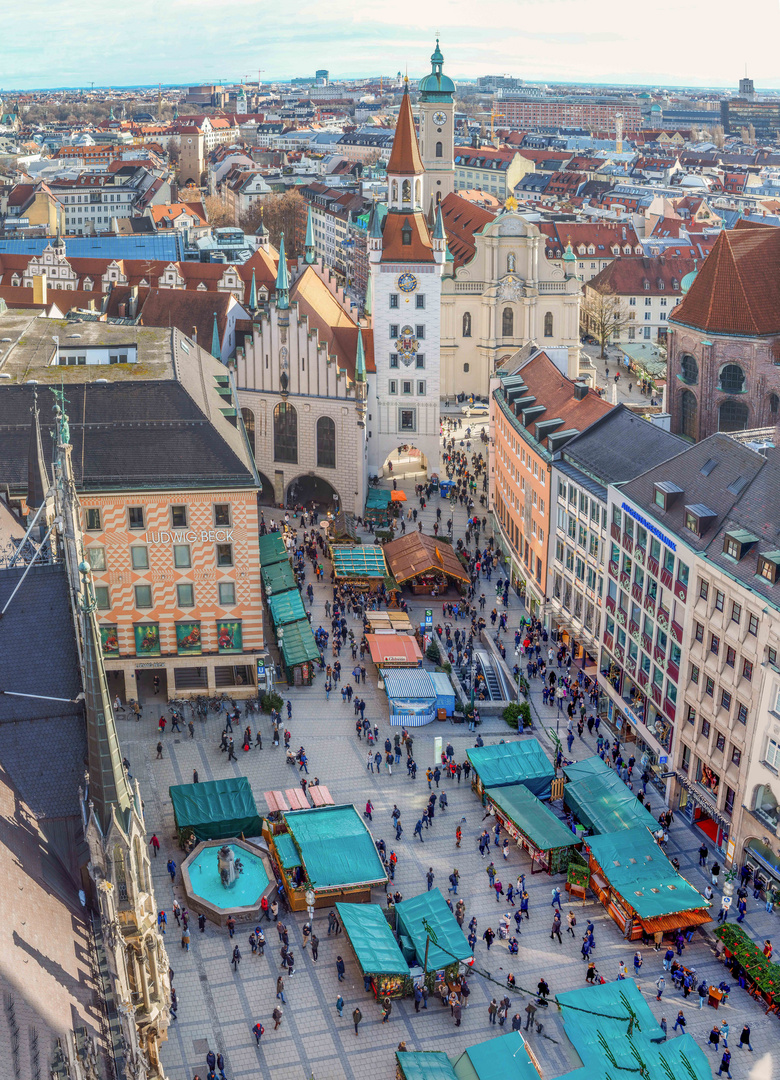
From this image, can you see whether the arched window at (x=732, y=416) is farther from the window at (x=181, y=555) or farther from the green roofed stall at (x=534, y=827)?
the window at (x=181, y=555)

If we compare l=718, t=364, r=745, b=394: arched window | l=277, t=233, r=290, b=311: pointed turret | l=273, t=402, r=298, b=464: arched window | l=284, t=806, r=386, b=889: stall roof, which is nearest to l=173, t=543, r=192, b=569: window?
l=284, t=806, r=386, b=889: stall roof

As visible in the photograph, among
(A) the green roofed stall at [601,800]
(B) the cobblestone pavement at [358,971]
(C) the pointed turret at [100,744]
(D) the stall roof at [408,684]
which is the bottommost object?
(B) the cobblestone pavement at [358,971]

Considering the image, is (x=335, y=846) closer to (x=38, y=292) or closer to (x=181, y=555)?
(x=181, y=555)

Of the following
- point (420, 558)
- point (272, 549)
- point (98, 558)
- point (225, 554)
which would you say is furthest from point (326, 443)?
point (98, 558)

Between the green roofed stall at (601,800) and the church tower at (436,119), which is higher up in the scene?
the church tower at (436,119)

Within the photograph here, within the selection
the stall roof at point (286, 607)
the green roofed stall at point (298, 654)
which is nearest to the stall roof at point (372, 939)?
the green roofed stall at point (298, 654)

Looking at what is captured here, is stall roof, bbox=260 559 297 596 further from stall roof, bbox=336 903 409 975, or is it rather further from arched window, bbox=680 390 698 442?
stall roof, bbox=336 903 409 975

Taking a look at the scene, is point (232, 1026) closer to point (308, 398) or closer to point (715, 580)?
point (715, 580)
